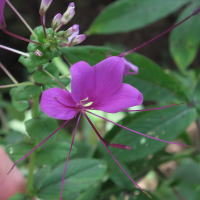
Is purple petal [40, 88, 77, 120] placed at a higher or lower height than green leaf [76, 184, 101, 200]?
higher

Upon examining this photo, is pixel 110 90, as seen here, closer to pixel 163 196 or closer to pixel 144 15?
pixel 144 15

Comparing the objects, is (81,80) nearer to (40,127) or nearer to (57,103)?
(57,103)

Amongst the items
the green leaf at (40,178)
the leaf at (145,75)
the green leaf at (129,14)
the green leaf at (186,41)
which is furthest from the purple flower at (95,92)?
the green leaf at (186,41)

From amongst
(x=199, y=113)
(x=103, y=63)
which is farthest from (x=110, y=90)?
(x=199, y=113)

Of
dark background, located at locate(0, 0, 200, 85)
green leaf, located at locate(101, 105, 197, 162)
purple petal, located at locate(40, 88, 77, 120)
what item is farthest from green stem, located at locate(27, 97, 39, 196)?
dark background, located at locate(0, 0, 200, 85)

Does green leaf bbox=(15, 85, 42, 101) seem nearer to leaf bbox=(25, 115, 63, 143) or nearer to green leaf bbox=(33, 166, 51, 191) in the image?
leaf bbox=(25, 115, 63, 143)

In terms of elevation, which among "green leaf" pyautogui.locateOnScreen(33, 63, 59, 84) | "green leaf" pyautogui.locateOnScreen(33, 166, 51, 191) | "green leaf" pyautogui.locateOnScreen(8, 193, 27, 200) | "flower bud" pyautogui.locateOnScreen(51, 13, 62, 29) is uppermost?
"flower bud" pyautogui.locateOnScreen(51, 13, 62, 29)

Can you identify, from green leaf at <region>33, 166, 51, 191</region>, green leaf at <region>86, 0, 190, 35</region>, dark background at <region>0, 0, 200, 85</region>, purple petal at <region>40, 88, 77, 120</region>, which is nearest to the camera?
purple petal at <region>40, 88, 77, 120</region>
